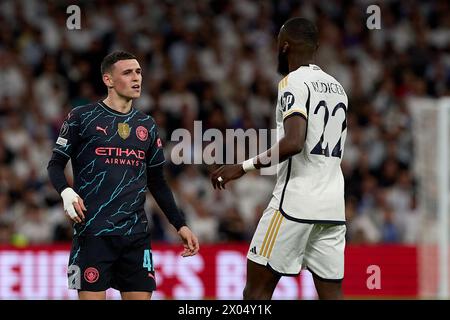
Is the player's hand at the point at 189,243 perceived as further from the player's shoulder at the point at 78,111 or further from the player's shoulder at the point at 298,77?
the player's shoulder at the point at 298,77

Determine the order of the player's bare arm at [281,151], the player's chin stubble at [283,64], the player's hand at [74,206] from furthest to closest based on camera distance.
Answer: the player's chin stubble at [283,64] < the player's hand at [74,206] < the player's bare arm at [281,151]

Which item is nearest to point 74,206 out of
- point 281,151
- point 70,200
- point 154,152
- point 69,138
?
point 70,200

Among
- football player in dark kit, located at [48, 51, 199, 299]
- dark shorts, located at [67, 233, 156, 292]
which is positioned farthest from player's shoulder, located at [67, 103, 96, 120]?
dark shorts, located at [67, 233, 156, 292]

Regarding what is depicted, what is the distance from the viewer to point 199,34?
52.2ft

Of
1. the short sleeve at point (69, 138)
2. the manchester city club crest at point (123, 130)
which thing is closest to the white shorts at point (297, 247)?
the manchester city club crest at point (123, 130)

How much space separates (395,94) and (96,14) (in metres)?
4.76

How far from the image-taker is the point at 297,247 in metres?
5.79

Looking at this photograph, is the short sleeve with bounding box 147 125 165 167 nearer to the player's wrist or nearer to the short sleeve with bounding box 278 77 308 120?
the player's wrist

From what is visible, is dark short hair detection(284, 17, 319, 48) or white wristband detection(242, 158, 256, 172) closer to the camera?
white wristband detection(242, 158, 256, 172)

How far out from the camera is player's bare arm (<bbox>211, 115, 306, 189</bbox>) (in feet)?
18.3

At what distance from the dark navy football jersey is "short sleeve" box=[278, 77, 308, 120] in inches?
37.0

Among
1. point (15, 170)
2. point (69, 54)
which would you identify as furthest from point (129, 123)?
point (69, 54)

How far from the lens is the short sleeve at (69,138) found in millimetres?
5953

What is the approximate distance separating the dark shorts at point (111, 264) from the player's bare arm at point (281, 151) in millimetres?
671
